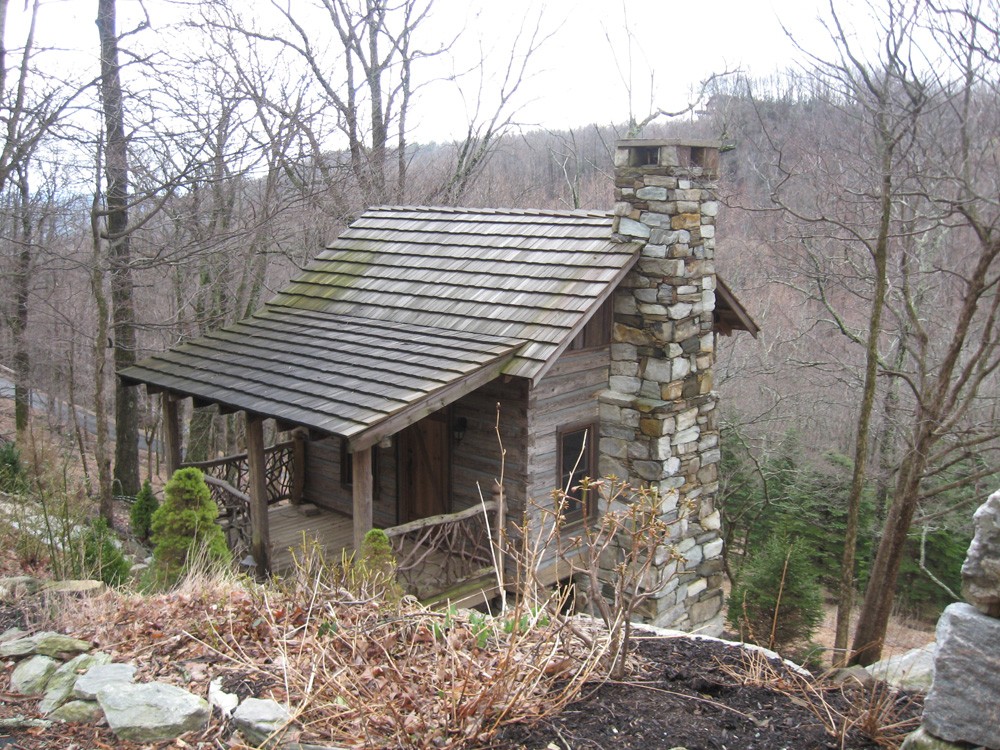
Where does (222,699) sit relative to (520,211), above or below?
below

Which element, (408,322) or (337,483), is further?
(337,483)

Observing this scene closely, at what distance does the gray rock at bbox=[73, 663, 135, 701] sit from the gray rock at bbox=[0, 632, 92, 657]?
37 centimetres

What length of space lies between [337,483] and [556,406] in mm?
3768

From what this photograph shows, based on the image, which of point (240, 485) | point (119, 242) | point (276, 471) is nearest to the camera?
point (240, 485)

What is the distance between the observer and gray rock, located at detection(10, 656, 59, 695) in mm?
4805

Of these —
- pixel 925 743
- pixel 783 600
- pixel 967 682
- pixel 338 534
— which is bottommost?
pixel 783 600

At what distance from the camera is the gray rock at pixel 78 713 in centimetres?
450

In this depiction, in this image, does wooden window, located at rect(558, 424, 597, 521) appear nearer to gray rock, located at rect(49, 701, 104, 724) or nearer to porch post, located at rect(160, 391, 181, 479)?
porch post, located at rect(160, 391, 181, 479)

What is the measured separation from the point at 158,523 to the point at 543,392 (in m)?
4.19

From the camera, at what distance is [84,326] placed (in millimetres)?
19531

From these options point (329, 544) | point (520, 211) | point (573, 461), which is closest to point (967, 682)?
point (573, 461)

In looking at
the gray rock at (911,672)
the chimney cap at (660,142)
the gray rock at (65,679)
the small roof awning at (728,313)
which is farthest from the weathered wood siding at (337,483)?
the gray rock at (911,672)

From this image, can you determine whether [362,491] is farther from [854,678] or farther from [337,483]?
[854,678]

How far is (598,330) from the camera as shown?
10.3 meters
